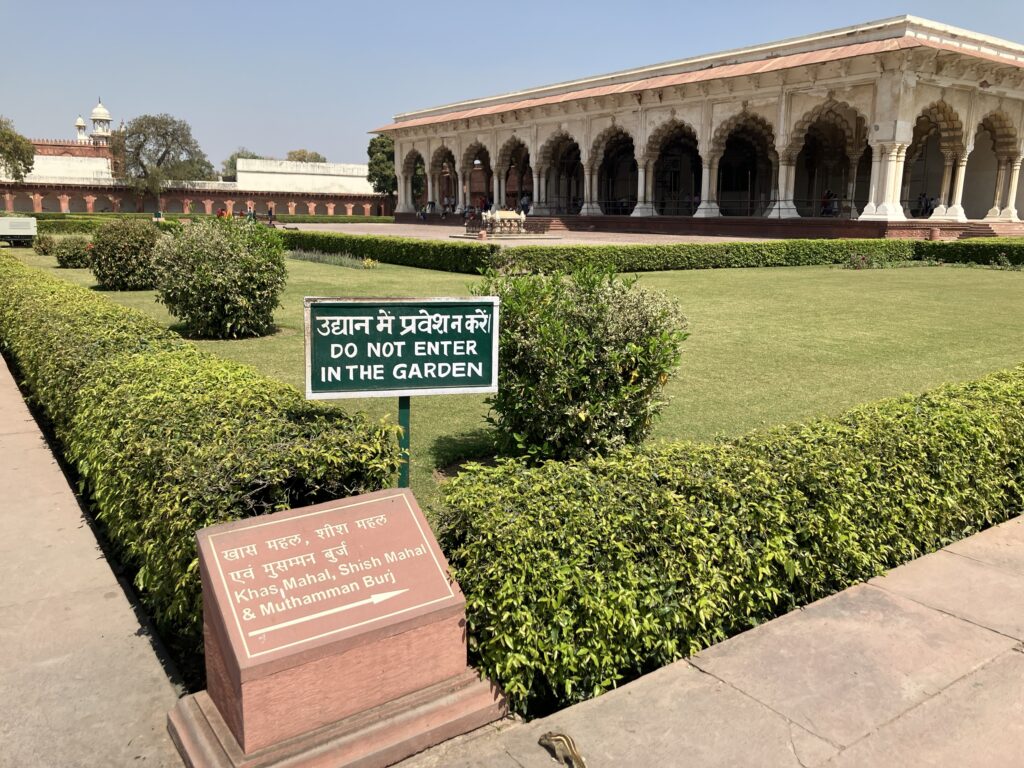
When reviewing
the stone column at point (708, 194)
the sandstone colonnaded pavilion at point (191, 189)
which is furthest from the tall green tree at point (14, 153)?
the stone column at point (708, 194)

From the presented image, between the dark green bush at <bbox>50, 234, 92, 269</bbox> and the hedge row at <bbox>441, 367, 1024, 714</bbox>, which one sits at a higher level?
the dark green bush at <bbox>50, 234, 92, 269</bbox>

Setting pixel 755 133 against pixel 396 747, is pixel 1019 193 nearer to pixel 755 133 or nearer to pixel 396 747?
pixel 755 133

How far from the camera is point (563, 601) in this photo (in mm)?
2422

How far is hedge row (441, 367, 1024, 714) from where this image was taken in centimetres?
245

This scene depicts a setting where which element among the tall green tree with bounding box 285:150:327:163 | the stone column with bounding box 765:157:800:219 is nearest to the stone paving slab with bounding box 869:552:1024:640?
the stone column with bounding box 765:157:800:219

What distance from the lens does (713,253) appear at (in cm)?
1925

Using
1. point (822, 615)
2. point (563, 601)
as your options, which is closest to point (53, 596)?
point (563, 601)

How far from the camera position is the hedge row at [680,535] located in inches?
96.3

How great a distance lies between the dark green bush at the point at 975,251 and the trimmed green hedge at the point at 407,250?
11.9 metres

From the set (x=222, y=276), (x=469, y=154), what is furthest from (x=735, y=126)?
(x=222, y=276)

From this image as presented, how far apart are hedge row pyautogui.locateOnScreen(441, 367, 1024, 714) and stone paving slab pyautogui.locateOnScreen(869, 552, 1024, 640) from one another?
0.10m

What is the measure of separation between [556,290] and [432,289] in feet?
32.9

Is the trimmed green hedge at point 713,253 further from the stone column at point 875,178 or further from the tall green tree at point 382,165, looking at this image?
the tall green tree at point 382,165

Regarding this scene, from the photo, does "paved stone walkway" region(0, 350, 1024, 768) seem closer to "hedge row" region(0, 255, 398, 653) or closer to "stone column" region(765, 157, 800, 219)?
"hedge row" region(0, 255, 398, 653)
